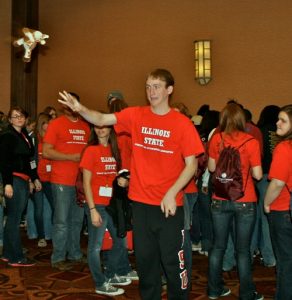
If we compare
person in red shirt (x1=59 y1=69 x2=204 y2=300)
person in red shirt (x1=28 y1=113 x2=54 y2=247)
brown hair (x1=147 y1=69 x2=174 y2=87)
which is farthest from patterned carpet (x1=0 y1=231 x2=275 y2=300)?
brown hair (x1=147 y1=69 x2=174 y2=87)

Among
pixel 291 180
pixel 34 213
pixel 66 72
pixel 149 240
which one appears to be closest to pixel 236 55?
pixel 66 72

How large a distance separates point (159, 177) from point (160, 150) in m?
0.16

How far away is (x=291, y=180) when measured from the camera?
3.30 meters

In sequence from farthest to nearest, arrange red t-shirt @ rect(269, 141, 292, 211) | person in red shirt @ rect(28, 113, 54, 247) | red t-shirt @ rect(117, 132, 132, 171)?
1. person in red shirt @ rect(28, 113, 54, 247)
2. red t-shirt @ rect(117, 132, 132, 171)
3. red t-shirt @ rect(269, 141, 292, 211)

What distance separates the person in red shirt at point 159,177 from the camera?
2.99m

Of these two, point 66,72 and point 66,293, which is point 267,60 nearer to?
point 66,72

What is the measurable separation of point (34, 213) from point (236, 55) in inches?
156

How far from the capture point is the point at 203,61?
784 centimetres

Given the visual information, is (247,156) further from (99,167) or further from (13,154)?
(13,154)

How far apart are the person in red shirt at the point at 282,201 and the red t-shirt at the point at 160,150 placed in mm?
598

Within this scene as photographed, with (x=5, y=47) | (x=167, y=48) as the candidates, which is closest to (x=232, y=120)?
(x=167, y=48)

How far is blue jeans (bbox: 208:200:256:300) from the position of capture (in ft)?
11.7

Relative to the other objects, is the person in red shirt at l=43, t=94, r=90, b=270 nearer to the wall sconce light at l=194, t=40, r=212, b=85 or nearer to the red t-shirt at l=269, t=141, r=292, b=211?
the red t-shirt at l=269, t=141, r=292, b=211

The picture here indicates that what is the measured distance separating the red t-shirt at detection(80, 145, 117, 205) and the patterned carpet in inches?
31.3
